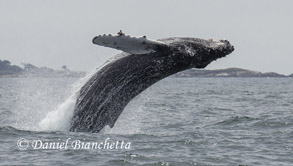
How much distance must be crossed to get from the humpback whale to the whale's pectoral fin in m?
0.15

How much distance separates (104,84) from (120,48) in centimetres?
135

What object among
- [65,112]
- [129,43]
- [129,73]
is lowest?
[65,112]

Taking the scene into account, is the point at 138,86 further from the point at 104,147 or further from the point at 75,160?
the point at 75,160

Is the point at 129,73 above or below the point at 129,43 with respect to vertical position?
below

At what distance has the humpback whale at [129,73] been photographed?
1174 cm

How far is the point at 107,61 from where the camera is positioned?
1230 cm

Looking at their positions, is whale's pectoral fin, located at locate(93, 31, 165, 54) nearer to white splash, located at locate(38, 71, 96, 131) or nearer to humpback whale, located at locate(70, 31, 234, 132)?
humpback whale, located at locate(70, 31, 234, 132)

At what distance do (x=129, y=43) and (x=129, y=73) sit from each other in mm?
1054

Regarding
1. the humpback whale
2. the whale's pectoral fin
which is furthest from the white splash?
the whale's pectoral fin

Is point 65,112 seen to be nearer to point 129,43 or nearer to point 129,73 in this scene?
point 129,73

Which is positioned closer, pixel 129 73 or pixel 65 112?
pixel 129 73

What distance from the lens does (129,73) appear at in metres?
11.8

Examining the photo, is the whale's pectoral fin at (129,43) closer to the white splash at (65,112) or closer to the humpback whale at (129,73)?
the humpback whale at (129,73)

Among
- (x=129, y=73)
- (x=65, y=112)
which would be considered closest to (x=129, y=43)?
(x=129, y=73)
